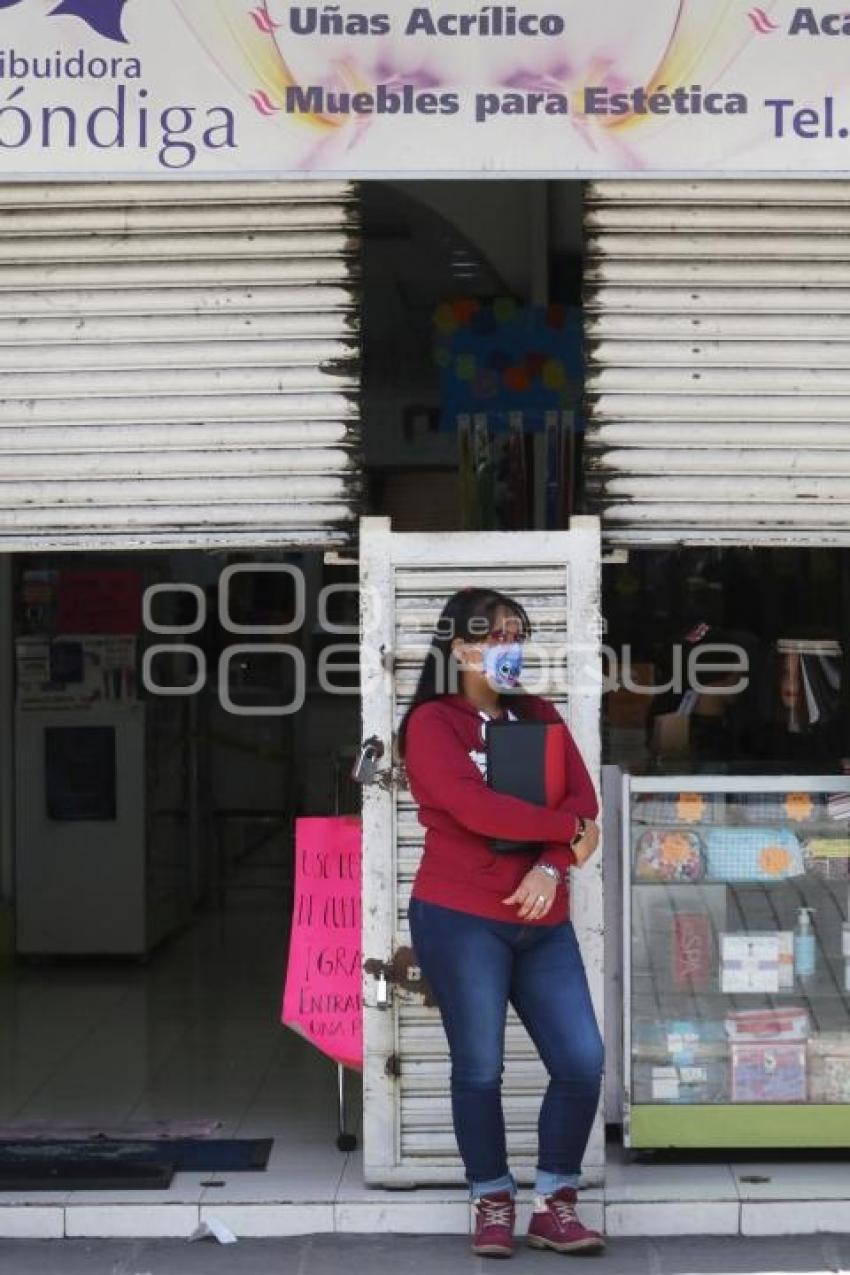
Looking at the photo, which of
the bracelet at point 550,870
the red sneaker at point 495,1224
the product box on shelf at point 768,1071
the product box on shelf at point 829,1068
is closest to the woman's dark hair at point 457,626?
the bracelet at point 550,870

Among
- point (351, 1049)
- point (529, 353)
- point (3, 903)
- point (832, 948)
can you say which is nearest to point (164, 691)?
point (3, 903)

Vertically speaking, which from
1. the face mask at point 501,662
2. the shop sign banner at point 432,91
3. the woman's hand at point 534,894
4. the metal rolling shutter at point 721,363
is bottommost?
the woman's hand at point 534,894

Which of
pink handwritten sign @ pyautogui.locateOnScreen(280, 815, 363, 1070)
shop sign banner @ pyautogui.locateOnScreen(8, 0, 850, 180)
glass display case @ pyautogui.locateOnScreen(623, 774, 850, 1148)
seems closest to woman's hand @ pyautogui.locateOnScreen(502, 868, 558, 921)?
glass display case @ pyautogui.locateOnScreen(623, 774, 850, 1148)

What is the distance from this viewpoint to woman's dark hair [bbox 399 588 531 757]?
5102 mm

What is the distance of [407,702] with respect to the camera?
18.4 feet

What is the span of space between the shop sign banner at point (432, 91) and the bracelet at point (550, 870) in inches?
76.9

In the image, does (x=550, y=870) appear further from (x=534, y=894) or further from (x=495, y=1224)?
(x=495, y=1224)

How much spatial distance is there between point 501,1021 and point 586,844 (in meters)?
0.50

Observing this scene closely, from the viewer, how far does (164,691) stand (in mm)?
9586

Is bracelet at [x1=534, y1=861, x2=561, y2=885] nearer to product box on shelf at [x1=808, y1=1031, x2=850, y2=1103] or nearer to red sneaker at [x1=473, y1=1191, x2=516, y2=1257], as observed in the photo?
red sneaker at [x1=473, y1=1191, x2=516, y2=1257]

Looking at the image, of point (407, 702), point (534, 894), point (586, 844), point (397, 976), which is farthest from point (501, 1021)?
point (407, 702)

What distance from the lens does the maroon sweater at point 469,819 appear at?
4.95m

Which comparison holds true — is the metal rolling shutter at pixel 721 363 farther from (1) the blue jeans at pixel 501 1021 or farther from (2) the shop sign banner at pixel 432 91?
(1) the blue jeans at pixel 501 1021

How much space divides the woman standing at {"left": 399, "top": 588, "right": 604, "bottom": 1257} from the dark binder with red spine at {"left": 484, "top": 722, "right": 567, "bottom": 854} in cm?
4
